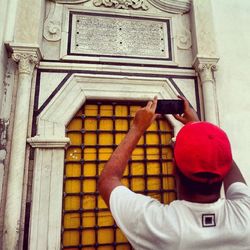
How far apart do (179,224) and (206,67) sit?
2.78 m

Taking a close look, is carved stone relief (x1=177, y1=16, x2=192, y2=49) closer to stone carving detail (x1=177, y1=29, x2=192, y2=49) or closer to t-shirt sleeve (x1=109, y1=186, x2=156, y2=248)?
stone carving detail (x1=177, y1=29, x2=192, y2=49)

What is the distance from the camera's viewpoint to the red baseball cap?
2.53 ft

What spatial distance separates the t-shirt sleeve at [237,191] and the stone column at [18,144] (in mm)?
2180

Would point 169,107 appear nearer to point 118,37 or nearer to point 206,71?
point 206,71

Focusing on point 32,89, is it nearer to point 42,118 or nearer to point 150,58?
point 42,118

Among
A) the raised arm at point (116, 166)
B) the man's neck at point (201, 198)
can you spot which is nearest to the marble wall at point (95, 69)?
the raised arm at point (116, 166)

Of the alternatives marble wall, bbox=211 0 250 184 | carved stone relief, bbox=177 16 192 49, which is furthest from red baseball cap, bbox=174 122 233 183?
carved stone relief, bbox=177 16 192 49

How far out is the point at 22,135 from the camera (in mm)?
2740

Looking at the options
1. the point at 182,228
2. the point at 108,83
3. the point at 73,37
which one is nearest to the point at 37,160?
the point at 108,83

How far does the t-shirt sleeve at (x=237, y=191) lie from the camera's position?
0.88 meters

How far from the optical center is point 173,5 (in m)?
3.62

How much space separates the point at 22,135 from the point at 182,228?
2.34m

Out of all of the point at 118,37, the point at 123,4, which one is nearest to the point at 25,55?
the point at 118,37

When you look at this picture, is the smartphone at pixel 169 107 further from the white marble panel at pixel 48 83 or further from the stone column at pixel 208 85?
the white marble panel at pixel 48 83
